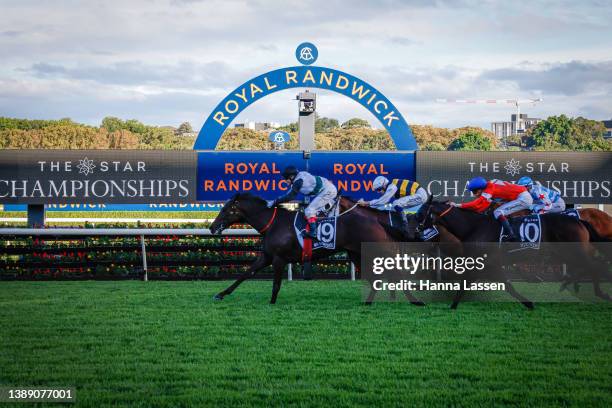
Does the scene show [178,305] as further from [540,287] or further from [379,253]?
[540,287]

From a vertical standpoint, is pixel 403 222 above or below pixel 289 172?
below

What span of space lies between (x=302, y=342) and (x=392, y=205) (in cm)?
382

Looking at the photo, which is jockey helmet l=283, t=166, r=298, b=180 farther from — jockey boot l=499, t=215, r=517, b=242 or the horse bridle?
jockey boot l=499, t=215, r=517, b=242

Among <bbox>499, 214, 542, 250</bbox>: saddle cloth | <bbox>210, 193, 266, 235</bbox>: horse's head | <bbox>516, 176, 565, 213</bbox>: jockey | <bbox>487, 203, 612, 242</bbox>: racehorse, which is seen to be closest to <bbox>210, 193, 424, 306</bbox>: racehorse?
<bbox>210, 193, 266, 235</bbox>: horse's head

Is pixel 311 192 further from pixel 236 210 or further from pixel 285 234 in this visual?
pixel 236 210

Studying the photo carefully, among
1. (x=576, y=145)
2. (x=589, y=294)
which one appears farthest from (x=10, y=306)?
(x=576, y=145)

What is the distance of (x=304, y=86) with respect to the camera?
13.4 metres

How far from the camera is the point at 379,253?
374 inches

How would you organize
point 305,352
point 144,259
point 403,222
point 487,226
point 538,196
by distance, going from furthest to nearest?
point 144,259
point 538,196
point 403,222
point 487,226
point 305,352

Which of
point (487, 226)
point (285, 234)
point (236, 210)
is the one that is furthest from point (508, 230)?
point (236, 210)

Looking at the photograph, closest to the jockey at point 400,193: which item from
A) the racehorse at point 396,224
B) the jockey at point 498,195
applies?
the racehorse at point 396,224

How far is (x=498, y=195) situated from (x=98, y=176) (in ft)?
20.3

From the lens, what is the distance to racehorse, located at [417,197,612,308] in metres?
9.20

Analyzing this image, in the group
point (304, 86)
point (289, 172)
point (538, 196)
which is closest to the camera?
point (289, 172)
